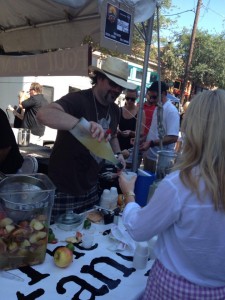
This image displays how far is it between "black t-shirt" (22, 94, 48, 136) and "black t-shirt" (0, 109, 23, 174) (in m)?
2.68

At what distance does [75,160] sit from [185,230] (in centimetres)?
111

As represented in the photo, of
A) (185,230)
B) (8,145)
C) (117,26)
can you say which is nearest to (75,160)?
(8,145)

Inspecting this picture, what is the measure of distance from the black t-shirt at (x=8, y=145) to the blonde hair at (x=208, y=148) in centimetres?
143

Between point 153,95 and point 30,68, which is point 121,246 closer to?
point 30,68

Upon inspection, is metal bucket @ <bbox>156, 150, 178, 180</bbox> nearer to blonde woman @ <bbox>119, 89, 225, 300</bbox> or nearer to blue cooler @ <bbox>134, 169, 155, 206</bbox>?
blue cooler @ <bbox>134, 169, 155, 206</bbox>

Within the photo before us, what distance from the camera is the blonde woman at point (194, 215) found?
97 centimetres

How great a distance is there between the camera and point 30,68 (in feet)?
8.39

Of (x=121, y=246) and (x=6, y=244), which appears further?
(x=121, y=246)

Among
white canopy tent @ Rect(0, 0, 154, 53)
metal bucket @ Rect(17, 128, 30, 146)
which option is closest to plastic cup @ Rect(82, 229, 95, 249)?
white canopy tent @ Rect(0, 0, 154, 53)

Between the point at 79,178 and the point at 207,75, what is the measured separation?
24773 millimetres

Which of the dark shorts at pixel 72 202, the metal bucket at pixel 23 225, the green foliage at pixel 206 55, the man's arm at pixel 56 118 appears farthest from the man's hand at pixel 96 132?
the green foliage at pixel 206 55

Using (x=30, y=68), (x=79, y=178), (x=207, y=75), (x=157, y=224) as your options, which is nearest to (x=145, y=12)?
(x=30, y=68)

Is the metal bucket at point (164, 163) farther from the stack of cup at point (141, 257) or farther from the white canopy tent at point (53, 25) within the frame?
the stack of cup at point (141, 257)

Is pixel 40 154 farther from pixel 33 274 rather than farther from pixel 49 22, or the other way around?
pixel 33 274
